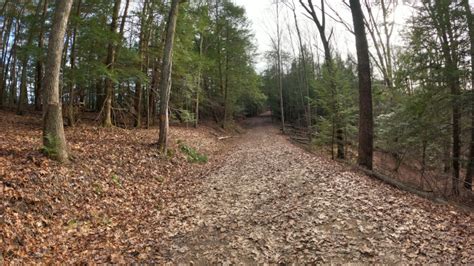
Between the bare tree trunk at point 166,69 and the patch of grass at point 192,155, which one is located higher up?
the bare tree trunk at point 166,69

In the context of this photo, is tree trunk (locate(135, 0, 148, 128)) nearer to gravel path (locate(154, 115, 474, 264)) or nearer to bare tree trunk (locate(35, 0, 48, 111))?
bare tree trunk (locate(35, 0, 48, 111))

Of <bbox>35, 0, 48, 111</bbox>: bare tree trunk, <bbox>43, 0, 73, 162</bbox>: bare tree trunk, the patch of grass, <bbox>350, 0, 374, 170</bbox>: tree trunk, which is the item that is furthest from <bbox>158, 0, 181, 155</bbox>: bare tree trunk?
Result: <bbox>350, 0, 374, 170</bbox>: tree trunk

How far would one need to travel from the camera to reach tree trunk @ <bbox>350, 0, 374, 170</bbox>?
28.9 feet

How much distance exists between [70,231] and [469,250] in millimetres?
6634

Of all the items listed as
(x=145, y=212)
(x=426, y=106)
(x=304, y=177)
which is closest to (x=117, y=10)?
(x=145, y=212)

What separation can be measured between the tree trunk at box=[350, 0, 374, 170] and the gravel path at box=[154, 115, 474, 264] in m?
1.59

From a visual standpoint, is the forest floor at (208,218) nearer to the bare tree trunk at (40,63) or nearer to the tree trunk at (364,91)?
the tree trunk at (364,91)

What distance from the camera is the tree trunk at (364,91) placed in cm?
881

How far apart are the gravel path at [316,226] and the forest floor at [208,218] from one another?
2cm

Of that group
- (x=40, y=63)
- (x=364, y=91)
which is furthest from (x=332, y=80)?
(x=40, y=63)

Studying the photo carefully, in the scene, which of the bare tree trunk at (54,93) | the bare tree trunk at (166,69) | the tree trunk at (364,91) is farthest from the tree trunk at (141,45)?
the tree trunk at (364,91)

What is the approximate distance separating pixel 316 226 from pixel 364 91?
5690mm

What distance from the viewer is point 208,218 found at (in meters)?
5.86

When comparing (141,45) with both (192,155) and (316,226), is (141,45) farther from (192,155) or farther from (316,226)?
(316,226)
